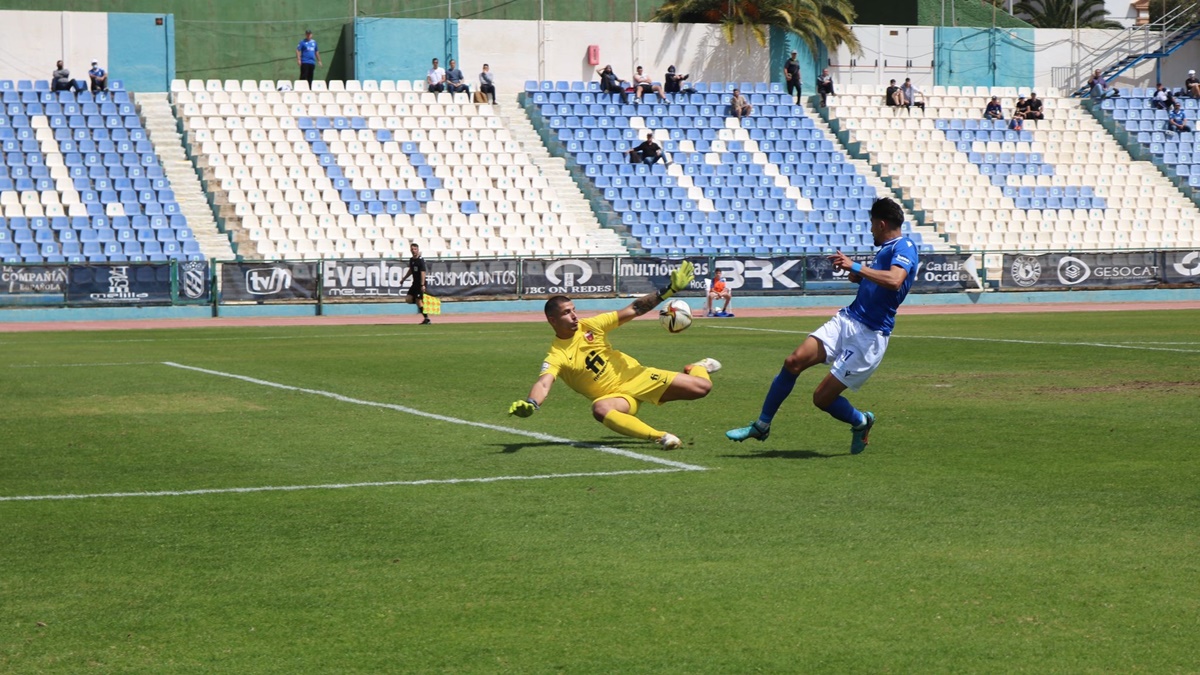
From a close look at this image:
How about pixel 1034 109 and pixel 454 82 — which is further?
pixel 1034 109

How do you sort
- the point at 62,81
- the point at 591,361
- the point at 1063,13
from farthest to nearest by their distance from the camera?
the point at 1063,13
the point at 62,81
the point at 591,361

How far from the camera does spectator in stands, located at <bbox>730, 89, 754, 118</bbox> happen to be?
A: 155 ft

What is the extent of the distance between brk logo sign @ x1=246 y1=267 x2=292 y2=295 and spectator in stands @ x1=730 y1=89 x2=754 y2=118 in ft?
59.6

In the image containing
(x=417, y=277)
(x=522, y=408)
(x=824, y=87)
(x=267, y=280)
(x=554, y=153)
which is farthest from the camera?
(x=824, y=87)

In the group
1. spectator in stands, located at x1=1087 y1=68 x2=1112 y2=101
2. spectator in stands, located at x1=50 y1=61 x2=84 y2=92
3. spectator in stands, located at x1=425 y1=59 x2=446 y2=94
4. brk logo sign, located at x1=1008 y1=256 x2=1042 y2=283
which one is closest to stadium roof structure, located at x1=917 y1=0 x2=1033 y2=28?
spectator in stands, located at x1=1087 y1=68 x2=1112 y2=101

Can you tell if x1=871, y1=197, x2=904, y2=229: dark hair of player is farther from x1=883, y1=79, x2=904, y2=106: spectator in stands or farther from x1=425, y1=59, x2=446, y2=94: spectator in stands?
x1=883, y1=79, x2=904, y2=106: spectator in stands

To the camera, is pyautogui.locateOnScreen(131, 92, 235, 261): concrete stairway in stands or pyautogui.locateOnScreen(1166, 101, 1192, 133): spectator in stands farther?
pyautogui.locateOnScreen(1166, 101, 1192, 133): spectator in stands

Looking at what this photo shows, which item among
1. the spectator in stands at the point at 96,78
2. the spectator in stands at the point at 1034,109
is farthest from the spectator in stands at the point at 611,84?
the spectator in stands at the point at 96,78

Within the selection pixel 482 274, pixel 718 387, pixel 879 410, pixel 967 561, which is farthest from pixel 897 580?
pixel 482 274

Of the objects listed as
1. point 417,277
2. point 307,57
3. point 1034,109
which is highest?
point 307,57

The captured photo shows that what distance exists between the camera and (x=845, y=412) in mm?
10742

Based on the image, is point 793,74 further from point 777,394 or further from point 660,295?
point 660,295

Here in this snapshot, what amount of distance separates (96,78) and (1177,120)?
35.8 m

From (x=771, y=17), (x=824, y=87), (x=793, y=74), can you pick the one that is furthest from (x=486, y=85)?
(x=771, y=17)
